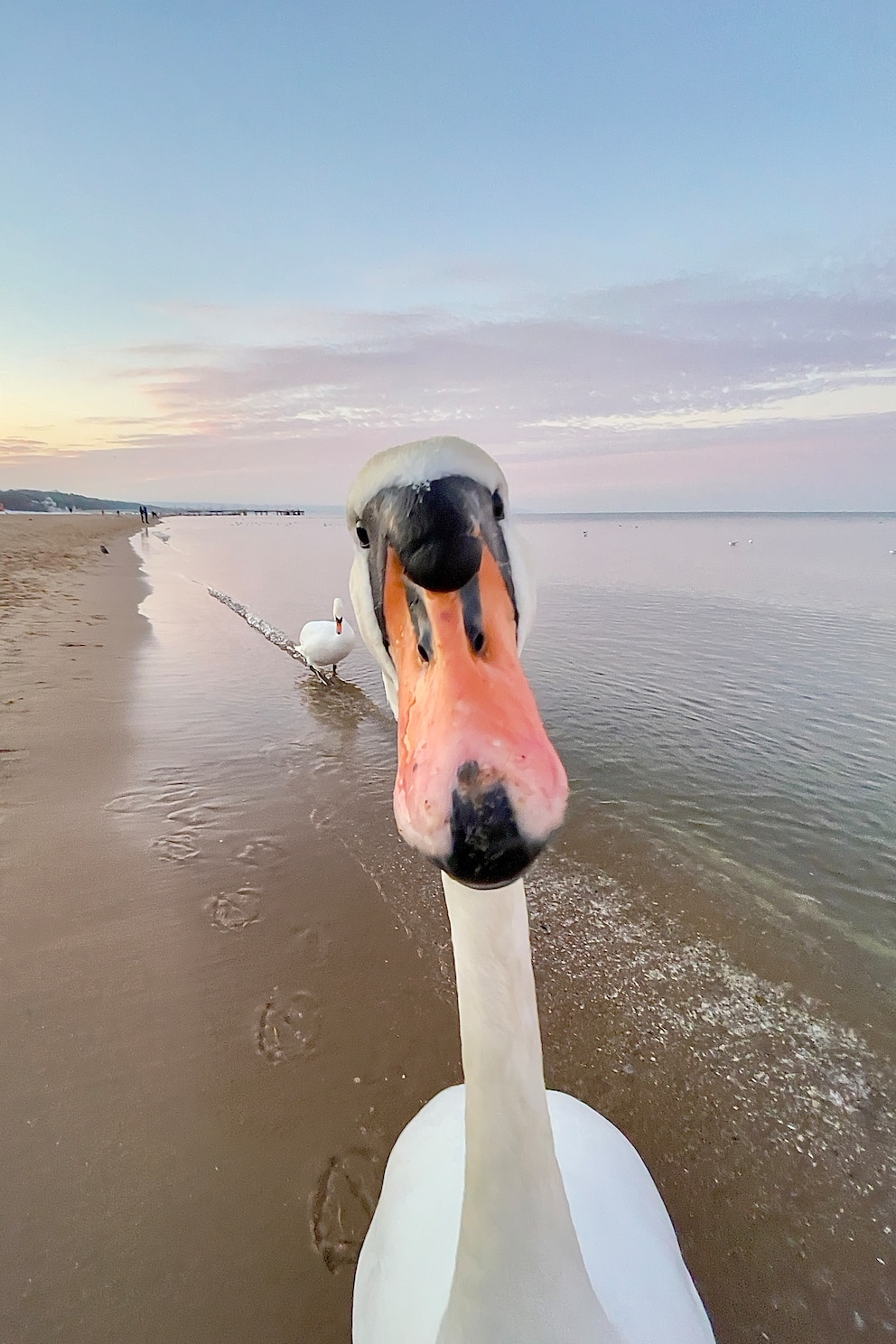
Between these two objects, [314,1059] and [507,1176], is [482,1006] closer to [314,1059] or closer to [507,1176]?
[507,1176]

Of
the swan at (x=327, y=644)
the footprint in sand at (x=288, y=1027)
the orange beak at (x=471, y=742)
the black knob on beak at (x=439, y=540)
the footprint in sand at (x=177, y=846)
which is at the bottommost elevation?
the footprint in sand at (x=288, y=1027)

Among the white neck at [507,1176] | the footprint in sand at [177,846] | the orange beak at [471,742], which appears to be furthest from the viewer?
the footprint in sand at [177,846]

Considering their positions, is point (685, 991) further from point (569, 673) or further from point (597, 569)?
point (597, 569)

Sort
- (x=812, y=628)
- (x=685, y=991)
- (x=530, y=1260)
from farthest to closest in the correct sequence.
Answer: (x=812, y=628), (x=685, y=991), (x=530, y=1260)

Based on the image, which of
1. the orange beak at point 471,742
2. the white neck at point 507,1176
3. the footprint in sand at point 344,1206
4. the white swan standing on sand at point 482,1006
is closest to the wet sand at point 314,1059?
the footprint in sand at point 344,1206

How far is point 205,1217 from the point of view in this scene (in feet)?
8.53

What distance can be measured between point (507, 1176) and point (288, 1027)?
2350 millimetres

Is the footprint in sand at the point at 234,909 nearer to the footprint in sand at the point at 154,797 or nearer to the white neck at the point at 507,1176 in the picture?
the footprint in sand at the point at 154,797

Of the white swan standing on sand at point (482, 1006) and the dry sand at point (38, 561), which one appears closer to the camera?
the white swan standing on sand at point (482, 1006)

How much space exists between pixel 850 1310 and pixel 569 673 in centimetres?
848

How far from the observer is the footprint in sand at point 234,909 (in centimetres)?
432

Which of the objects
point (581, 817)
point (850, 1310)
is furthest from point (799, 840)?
point (850, 1310)

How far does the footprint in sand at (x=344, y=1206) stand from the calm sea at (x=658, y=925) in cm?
1

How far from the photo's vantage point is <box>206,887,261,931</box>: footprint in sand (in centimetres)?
432
